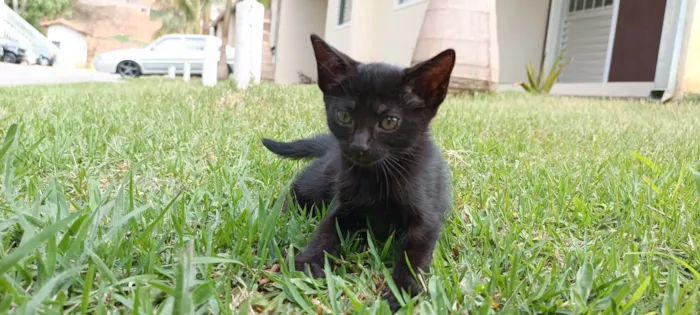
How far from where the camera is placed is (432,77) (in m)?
1.62

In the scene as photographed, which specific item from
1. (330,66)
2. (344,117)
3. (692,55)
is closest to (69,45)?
(692,55)

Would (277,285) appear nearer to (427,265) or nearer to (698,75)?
(427,265)

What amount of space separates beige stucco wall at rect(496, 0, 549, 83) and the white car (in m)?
13.3

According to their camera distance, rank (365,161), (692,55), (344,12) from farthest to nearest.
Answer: (344,12)
(692,55)
(365,161)

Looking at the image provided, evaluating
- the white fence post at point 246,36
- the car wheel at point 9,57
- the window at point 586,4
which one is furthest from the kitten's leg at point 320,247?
the car wheel at point 9,57

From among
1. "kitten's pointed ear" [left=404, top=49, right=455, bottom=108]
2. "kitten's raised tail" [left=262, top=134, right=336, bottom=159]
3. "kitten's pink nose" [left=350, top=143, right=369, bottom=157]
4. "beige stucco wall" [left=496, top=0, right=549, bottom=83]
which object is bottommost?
"kitten's raised tail" [left=262, top=134, right=336, bottom=159]

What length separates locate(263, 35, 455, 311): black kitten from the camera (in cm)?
153

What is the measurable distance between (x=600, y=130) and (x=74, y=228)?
4026 millimetres

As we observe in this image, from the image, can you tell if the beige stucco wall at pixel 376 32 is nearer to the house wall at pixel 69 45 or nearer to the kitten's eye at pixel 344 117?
the kitten's eye at pixel 344 117

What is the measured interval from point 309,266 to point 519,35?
383 inches

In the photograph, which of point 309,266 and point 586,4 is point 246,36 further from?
point 586,4

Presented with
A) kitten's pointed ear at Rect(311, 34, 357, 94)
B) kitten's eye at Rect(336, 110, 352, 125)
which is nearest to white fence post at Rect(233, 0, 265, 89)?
kitten's pointed ear at Rect(311, 34, 357, 94)

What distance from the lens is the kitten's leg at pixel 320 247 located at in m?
1.44

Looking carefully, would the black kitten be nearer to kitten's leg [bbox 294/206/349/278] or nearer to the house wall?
kitten's leg [bbox 294/206/349/278]
